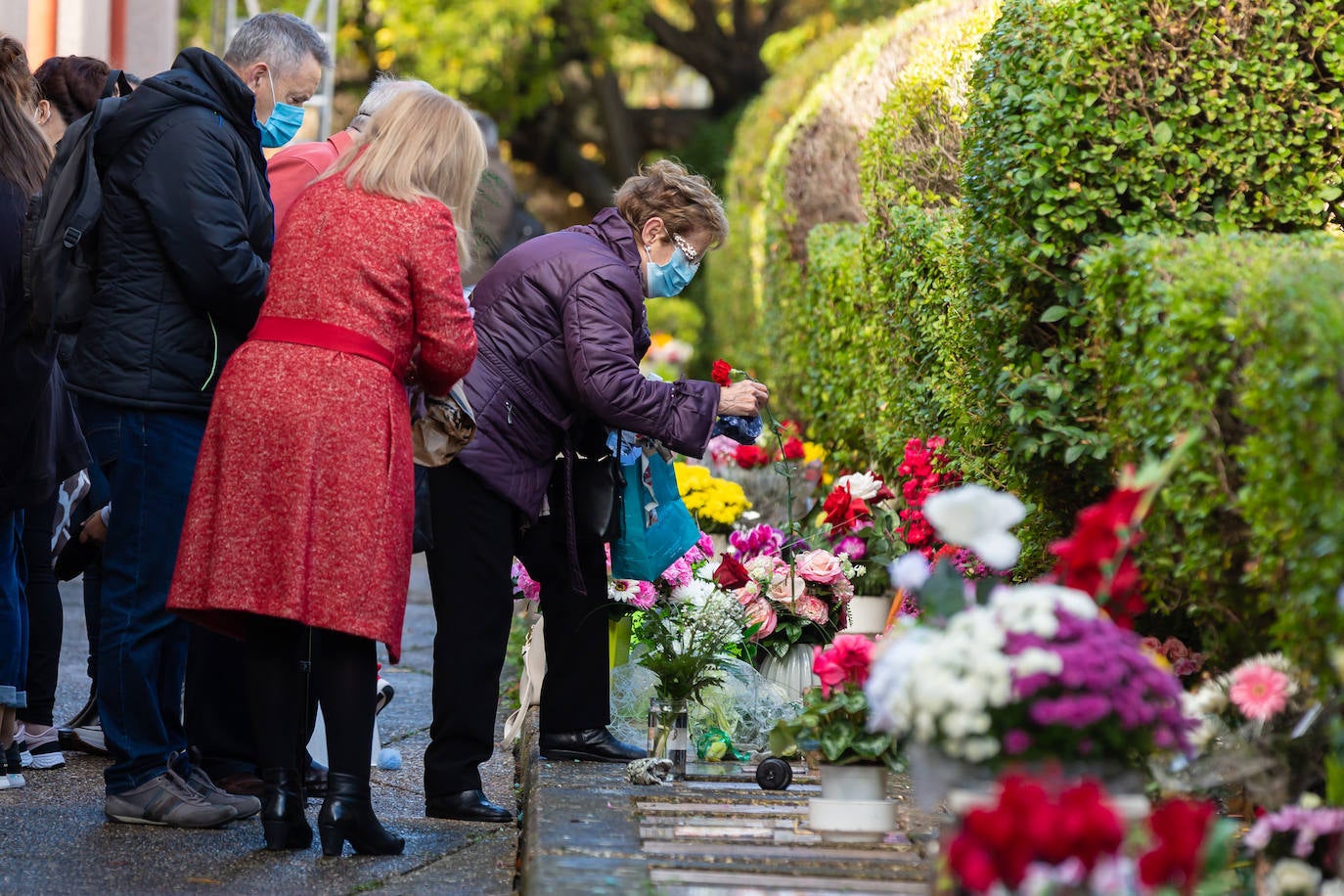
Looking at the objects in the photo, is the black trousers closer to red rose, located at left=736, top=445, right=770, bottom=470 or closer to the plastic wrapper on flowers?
the plastic wrapper on flowers

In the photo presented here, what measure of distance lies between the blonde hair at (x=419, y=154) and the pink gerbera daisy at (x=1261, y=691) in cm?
195

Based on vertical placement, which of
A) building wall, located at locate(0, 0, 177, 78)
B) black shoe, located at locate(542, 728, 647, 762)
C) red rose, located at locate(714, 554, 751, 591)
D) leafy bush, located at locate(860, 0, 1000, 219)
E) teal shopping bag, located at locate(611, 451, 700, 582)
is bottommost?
black shoe, located at locate(542, 728, 647, 762)

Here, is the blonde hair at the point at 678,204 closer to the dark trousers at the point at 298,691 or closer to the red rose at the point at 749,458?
the dark trousers at the point at 298,691

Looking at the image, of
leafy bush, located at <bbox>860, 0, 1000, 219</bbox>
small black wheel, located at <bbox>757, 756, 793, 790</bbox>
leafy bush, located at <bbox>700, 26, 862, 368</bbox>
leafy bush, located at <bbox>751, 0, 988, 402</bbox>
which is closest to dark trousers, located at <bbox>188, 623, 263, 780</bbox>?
small black wheel, located at <bbox>757, 756, 793, 790</bbox>

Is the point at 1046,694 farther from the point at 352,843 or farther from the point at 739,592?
the point at 739,592

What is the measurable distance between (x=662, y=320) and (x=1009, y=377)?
1333 centimetres

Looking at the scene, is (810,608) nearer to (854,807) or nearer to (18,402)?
(854,807)

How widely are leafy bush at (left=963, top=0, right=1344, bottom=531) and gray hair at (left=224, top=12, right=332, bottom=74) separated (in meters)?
1.90

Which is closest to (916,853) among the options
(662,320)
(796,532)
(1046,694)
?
(1046,694)

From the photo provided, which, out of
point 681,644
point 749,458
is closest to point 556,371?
point 681,644

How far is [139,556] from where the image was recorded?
13.0 ft

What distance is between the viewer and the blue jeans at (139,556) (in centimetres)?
397

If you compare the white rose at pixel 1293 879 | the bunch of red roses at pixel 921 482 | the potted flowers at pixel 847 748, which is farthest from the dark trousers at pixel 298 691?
the bunch of red roses at pixel 921 482

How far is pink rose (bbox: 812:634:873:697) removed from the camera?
135 inches
